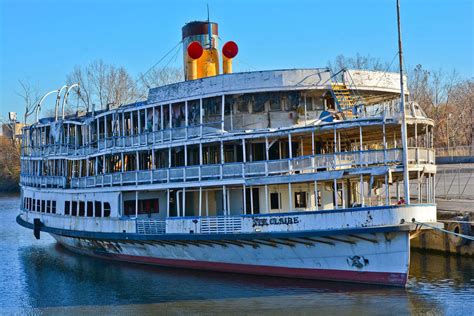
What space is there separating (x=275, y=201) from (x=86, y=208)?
11.3 m

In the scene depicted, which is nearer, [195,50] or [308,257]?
[308,257]

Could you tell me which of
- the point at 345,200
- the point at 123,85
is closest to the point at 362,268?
the point at 345,200

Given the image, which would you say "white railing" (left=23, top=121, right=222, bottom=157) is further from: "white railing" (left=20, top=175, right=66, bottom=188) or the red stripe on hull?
the red stripe on hull

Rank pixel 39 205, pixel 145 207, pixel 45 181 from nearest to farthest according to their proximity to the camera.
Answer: pixel 145 207 < pixel 45 181 < pixel 39 205

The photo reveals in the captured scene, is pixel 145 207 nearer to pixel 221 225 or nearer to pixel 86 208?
→ pixel 86 208

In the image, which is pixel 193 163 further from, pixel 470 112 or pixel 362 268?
pixel 470 112

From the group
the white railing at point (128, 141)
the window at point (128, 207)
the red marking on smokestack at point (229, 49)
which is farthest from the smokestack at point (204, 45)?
the window at point (128, 207)

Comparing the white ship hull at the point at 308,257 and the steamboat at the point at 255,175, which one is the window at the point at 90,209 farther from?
the white ship hull at the point at 308,257

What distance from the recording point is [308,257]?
21.9 meters

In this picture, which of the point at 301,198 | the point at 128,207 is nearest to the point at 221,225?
the point at 301,198

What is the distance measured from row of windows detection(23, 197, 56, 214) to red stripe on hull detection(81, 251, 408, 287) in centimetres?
856

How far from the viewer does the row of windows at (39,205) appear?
33.1 metres

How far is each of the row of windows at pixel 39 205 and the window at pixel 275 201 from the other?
14923mm

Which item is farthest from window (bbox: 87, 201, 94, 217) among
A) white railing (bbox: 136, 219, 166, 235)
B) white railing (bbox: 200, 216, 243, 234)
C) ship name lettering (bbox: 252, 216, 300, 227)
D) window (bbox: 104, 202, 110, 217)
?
ship name lettering (bbox: 252, 216, 300, 227)
